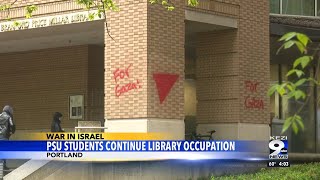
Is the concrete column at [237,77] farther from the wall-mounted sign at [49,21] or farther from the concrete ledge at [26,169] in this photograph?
the concrete ledge at [26,169]

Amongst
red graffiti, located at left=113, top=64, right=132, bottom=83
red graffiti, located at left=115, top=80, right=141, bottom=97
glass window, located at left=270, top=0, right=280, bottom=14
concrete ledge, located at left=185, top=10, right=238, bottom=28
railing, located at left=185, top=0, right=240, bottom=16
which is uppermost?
glass window, located at left=270, top=0, right=280, bottom=14

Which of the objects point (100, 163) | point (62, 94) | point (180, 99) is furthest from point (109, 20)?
point (62, 94)

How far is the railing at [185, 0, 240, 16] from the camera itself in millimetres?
15172

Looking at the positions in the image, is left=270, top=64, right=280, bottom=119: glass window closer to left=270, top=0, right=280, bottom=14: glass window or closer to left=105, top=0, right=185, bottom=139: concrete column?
left=270, top=0, right=280, bottom=14: glass window

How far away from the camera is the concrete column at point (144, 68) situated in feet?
44.8

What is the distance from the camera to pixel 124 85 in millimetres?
13977

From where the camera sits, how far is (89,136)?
533 inches

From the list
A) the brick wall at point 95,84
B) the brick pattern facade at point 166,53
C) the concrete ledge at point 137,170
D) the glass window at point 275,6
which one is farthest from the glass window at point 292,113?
the concrete ledge at point 137,170

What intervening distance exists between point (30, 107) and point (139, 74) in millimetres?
8548

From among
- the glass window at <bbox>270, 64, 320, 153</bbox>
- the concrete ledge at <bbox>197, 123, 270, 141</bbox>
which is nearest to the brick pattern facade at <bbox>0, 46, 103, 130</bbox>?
the concrete ledge at <bbox>197, 123, 270, 141</bbox>

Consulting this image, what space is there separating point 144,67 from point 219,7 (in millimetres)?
3106

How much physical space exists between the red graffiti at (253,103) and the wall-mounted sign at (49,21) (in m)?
4.43

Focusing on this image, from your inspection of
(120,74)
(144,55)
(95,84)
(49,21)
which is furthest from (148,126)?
(95,84)

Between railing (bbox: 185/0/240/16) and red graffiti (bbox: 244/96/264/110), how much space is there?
7.38 feet
